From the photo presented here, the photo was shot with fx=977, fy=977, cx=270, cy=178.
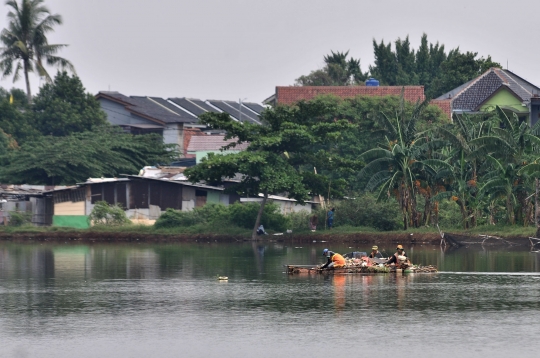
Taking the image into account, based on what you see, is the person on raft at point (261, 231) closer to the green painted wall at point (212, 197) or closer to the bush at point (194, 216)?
the bush at point (194, 216)

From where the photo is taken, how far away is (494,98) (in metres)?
67.8

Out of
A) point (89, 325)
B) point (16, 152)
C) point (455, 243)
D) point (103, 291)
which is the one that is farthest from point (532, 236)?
point (16, 152)

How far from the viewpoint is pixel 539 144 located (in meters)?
45.0

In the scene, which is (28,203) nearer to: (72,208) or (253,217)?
(72,208)

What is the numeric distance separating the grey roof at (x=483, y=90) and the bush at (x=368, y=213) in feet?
59.3

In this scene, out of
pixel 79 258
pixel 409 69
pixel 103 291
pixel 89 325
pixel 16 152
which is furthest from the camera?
pixel 409 69

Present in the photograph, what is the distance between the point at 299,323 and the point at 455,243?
1006 inches

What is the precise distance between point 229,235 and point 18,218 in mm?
12893

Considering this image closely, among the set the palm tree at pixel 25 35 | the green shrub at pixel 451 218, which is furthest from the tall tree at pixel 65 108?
the green shrub at pixel 451 218

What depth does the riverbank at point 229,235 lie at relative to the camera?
48438 millimetres

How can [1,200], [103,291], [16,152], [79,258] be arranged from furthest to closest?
[16,152]
[1,200]
[79,258]
[103,291]

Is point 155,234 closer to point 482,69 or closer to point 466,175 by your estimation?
point 466,175

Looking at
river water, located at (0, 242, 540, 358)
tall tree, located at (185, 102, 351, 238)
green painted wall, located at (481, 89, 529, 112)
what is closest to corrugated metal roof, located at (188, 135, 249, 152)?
green painted wall, located at (481, 89, 529, 112)

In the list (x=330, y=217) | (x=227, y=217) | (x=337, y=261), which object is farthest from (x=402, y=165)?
(x=337, y=261)
